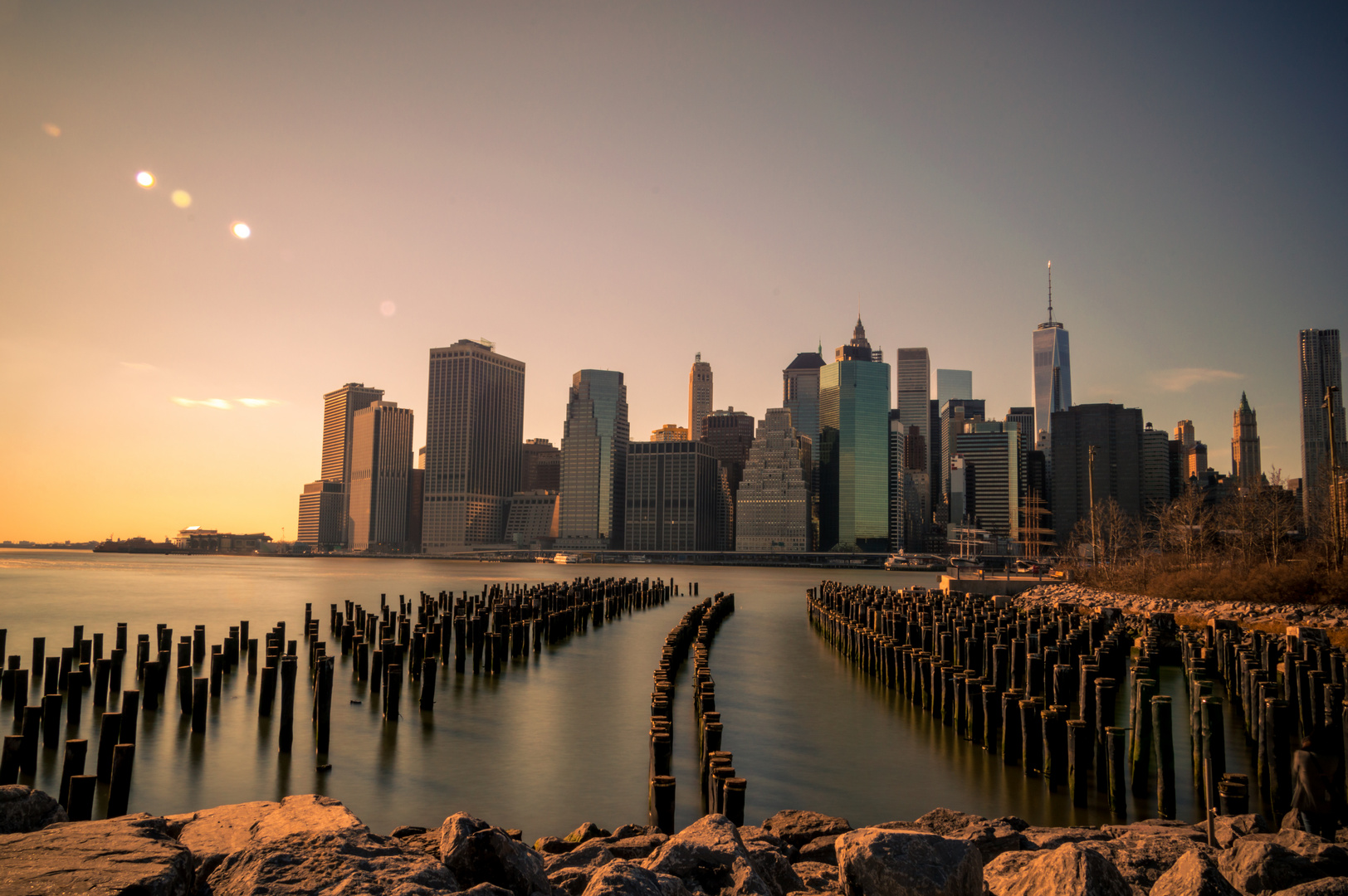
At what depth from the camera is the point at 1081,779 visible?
15555mm

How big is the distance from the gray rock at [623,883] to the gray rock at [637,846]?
369cm

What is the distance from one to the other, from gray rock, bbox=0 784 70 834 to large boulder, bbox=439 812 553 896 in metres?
5.01

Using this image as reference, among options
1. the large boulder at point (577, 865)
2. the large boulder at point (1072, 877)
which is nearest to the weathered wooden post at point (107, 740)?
the large boulder at point (577, 865)

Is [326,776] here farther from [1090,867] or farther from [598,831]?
[1090,867]

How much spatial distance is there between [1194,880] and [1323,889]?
1246 millimetres

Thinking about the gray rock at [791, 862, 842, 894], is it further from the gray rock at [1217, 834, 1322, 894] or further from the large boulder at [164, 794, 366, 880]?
the large boulder at [164, 794, 366, 880]

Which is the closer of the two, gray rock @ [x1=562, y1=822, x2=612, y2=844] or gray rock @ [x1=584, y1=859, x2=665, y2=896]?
gray rock @ [x1=584, y1=859, x2=665, y2=896]

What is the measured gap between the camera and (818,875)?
33.6ft

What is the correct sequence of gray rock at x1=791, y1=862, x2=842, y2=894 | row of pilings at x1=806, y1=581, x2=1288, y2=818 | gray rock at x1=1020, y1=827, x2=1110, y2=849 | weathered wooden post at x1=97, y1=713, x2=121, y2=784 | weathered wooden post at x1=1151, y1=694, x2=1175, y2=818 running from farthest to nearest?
row of pilings at x1=806, y1=581, x2=1288, y2=818 < weathered wooden post at x1=1151, y1=694, x2=1175, y2=818 < weathered wooden post at x1=97, y1=713, x2=121, y2=784 < gray rock at x1=1020, y1=827, x2=1110, y2=849 < gray rock at x1=791, y1=862, x2=842, y2=894

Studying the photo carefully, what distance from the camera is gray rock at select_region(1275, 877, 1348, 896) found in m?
7.82

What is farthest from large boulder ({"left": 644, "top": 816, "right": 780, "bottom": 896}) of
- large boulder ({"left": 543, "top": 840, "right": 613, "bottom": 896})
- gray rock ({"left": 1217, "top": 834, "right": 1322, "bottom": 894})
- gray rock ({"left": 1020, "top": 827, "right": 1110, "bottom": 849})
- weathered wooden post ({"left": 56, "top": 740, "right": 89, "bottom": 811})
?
weathered wooden post ({"left": 56, "top": 740, "right": 89, "bottom": 811})

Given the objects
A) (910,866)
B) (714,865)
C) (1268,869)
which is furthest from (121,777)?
(1268,869)

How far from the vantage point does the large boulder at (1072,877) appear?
7.70m

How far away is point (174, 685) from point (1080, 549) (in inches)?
5570
